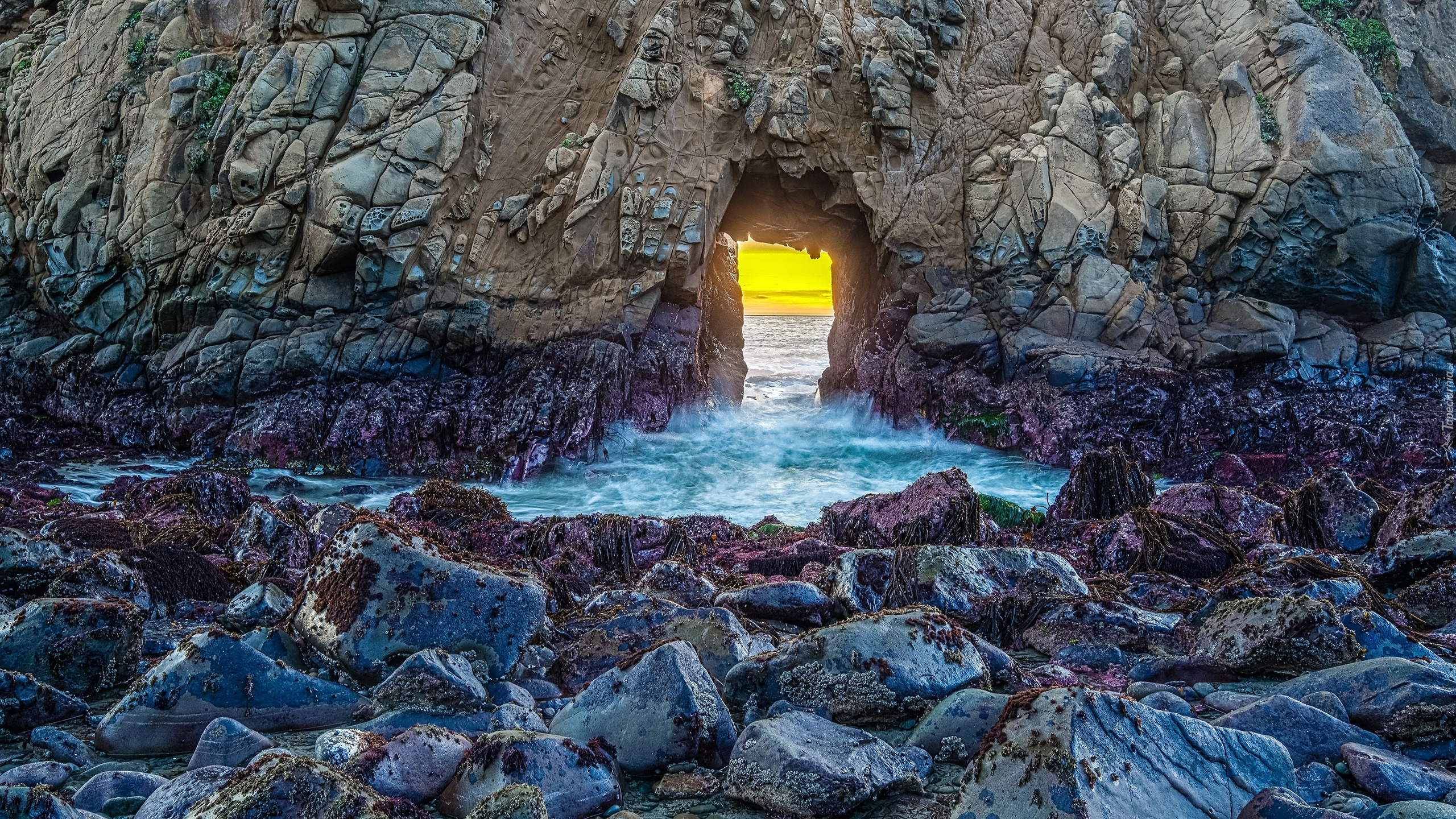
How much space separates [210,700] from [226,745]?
1.63ft

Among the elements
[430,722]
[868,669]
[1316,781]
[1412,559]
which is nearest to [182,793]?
[430,722]

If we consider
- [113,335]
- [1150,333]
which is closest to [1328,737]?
[1150,333]

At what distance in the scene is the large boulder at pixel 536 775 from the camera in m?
2.95

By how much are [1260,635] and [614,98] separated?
1508 cm

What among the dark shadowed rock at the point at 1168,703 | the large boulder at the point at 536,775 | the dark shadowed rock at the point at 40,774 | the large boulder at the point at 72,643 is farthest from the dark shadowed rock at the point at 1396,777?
the large boulder at the point at 72,643

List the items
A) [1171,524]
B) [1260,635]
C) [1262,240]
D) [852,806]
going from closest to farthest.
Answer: [852,806] → [1260,635] → [1171,524] → [1262,240]

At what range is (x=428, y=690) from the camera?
147 inches

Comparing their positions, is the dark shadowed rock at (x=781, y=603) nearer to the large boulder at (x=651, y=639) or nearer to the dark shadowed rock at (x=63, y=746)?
the large boulder at (x=651, y=639)

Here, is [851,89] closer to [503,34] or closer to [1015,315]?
[1015,315]

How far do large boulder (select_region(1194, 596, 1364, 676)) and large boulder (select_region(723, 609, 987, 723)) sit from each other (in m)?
1.16

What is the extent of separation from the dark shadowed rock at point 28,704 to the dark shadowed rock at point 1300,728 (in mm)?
4407

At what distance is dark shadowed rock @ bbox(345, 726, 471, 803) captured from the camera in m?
2.96

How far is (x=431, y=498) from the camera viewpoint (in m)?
9.93

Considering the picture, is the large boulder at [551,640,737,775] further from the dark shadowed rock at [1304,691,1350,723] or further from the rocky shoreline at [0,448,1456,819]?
the dark shadowed rock at [1304,691,1350,723]
